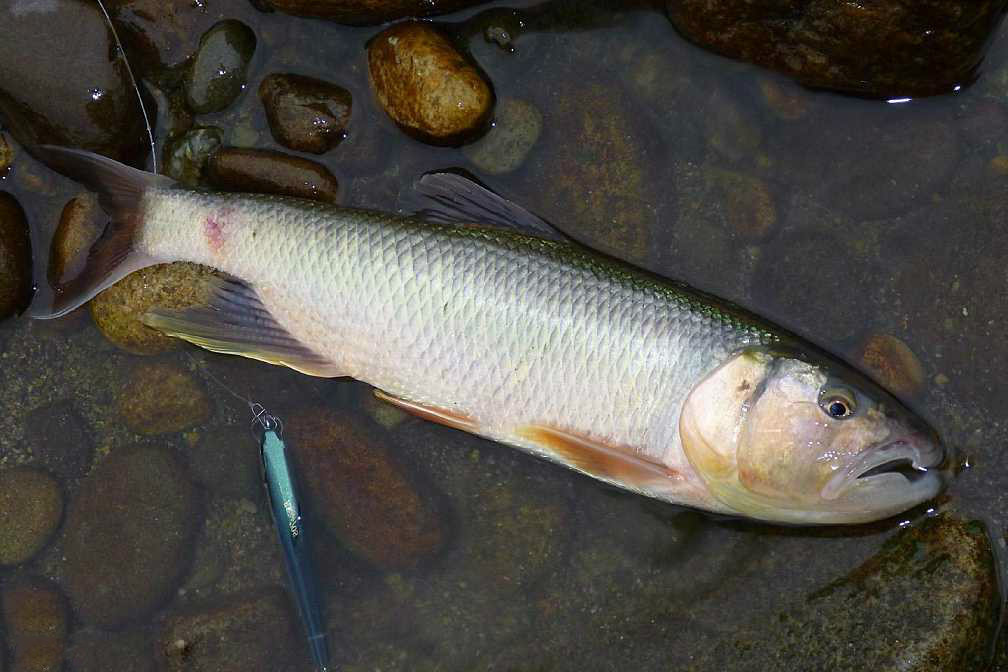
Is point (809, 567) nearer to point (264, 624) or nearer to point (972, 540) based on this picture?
point (972, 540)

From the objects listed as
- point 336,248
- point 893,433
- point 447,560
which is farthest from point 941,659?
point 336,248

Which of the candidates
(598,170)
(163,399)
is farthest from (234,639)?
(598,170)

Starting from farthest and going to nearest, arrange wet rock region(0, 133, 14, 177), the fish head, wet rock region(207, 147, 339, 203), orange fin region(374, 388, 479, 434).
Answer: wet rock region(0, 133, 14, 177)
wet rock region(207, 147, 339, 203)
orange fin region(374, 388, 479, 434)
the fish head

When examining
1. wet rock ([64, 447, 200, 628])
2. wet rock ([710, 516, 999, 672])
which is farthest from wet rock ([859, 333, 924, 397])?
wet rock ([64, 447, 200, 628])

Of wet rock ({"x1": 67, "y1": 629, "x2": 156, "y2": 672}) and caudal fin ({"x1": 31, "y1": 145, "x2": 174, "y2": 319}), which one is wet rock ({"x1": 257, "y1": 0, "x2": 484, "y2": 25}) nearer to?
caudal fin ({"x1": 31, "y1": 145, "x2": 174, "y2": 319})

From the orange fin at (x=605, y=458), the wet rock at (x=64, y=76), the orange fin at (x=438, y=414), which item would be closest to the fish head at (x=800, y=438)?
the orange fin at (x=605, y=458)

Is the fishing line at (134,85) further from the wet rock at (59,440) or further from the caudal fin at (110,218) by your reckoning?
the wet rock at (59,440)
